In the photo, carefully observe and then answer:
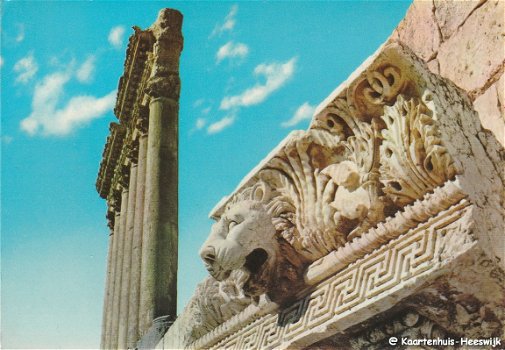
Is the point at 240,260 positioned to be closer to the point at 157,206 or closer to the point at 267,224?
the point at 267,224

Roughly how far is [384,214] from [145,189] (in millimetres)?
5840

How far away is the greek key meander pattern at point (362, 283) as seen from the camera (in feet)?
9.42

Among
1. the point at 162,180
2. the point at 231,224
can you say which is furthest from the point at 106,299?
the point at 231,224

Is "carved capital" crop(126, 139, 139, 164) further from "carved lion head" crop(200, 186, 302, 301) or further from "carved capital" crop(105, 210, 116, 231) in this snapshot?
"carved lion head" crop(200, 186, 302, 301)

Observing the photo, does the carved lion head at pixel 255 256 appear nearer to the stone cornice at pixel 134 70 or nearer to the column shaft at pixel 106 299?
the stone cornice at pixel 134 70

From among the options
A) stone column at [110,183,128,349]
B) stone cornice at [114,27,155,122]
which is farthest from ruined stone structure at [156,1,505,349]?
stone column at [110,183,128,349]

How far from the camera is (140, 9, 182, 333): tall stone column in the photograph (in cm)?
749

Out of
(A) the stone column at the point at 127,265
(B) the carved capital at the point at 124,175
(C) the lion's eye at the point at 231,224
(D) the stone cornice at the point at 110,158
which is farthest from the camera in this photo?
(D) the stone cornice at the point at 110,158

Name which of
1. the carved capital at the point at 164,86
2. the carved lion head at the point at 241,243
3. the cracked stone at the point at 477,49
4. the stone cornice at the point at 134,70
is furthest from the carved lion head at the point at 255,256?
the stone cornice at the point at 134,70

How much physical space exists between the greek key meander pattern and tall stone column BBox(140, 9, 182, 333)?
11.8ft

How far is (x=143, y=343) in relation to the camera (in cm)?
698

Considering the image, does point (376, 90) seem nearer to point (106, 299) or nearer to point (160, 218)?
point (160, 218)

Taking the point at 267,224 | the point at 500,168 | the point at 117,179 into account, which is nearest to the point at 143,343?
the point at 267,224

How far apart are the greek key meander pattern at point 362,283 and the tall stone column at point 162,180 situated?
141 inches
